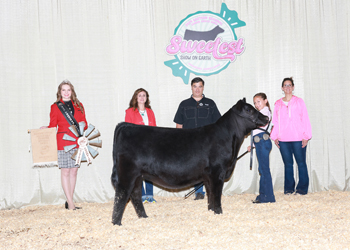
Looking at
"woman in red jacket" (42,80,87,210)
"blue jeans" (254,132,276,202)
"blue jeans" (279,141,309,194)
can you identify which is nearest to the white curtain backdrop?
"blue jeans" (279,141,309,194)

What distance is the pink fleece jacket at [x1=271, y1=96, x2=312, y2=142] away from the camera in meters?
4.86

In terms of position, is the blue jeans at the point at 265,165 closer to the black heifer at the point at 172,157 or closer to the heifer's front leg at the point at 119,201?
the black heifer at the point at 172,157

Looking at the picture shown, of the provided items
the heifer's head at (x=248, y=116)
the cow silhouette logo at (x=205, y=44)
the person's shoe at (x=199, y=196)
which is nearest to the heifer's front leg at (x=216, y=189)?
the heifer's head at (x=248, y=116)

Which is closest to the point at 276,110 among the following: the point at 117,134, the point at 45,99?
the point at 117,134

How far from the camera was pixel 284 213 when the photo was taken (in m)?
3.64

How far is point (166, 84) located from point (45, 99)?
2.04 metres

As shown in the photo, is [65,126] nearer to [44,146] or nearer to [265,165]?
[44,146]

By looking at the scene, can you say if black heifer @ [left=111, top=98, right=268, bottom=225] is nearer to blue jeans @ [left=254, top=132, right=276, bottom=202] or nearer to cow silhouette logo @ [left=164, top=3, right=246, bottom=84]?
blue jeans @ [left=254, top=132, right=276, bottom=202]

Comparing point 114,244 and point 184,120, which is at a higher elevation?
point 184,120

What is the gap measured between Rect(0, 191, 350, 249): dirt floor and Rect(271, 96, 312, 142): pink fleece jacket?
115 centimetres

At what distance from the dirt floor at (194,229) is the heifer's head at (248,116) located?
3.53ft

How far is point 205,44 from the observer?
17.8 ft

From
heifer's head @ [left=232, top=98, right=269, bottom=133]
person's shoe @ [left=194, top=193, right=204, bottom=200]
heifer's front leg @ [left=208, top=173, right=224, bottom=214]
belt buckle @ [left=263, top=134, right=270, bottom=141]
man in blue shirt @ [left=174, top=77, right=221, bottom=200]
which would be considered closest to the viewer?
heifer's front leg @ [left=208, top=173, right=224, bottom=214]

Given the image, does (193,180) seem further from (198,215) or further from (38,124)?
(38,124)
